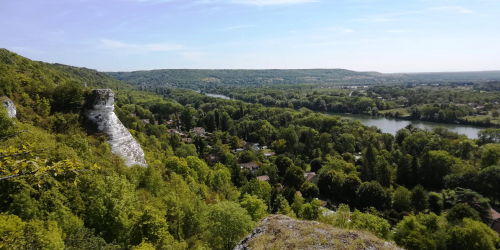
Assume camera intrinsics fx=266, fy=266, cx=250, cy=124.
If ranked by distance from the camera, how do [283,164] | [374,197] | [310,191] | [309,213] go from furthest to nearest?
[283,164] → [310,191] → [374,197] → [309,213]

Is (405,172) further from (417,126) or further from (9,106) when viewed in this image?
(417,126)

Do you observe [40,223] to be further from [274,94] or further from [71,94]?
[274,94]

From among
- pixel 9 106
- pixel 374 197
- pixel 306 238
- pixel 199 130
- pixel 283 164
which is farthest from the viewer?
pixel 199 130

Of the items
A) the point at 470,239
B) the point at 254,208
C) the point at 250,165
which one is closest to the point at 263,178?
the point at 250,165

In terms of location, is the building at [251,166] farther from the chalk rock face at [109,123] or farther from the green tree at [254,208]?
the chalk rock face at [109,123]

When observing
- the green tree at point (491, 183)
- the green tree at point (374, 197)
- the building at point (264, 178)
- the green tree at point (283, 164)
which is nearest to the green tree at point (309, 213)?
the green tree at point (374, 197)

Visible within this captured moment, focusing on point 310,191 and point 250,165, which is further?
point 250,165

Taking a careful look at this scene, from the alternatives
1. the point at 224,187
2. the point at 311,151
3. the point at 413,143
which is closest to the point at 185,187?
the point at 224,187

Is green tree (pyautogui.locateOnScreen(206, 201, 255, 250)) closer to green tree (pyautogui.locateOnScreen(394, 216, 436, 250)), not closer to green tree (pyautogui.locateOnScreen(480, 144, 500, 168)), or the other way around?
green tree (pyautogui.locateOnScreen(394, 216, 436, 250))
